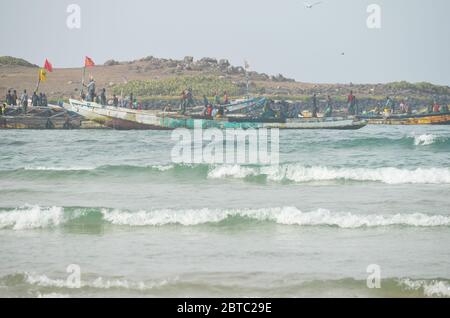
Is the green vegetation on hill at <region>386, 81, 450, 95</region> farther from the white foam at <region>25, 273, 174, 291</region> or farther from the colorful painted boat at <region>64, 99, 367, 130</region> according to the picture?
the white foam at <region>25, 273, 174, 291</region>

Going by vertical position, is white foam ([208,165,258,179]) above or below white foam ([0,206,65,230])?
above

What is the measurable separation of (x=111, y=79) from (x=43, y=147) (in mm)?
29048

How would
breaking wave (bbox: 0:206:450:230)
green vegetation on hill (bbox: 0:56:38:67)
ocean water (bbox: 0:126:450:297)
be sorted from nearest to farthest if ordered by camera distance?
ocean water (bbox: 0:126:450:297) → breaking wave (bbox: 0:206:450:230) → green vegetation on hill (bbox: 0:56:38:67)

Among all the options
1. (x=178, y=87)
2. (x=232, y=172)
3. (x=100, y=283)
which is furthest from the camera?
(x=178, y=87)

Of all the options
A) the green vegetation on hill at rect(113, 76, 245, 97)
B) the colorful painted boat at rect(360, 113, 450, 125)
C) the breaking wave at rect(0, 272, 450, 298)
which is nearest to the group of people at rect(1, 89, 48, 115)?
the green vegetation on hill at rect(113, 76, 245, 97)

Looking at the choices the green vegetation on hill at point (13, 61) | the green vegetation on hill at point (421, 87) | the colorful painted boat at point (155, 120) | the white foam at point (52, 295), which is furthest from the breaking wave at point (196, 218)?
the green vegetation on hill at point (421, 87)

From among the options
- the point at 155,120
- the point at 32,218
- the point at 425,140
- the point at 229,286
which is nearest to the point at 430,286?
the point at 229,286

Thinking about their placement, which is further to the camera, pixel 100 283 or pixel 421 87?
pixel 421 87

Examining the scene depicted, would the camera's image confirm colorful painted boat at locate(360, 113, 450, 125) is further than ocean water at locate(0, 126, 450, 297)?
Yes

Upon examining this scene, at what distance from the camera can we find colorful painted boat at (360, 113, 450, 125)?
44750 mm

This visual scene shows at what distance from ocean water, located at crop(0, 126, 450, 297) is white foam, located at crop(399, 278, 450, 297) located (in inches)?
0.8

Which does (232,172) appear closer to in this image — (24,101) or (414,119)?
(24,101)

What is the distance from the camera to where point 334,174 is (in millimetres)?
20359

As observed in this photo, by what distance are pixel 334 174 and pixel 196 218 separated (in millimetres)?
6938
